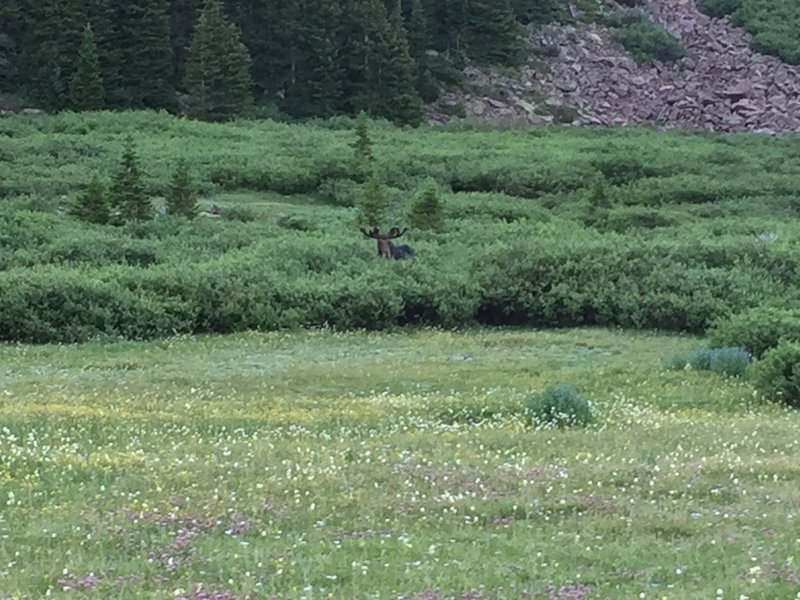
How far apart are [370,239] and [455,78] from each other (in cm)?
4078

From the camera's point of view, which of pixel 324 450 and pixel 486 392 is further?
pixel 486 392

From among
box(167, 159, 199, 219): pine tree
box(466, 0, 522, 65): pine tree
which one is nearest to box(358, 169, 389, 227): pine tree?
box(167, 159, 199, 219): pine tree

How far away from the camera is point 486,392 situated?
55.3 feet

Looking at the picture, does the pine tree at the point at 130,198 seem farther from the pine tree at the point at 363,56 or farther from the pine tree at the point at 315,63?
the pine tree at the point at 363,56

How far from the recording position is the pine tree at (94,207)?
3394cm

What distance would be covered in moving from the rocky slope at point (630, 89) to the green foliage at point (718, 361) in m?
48.8

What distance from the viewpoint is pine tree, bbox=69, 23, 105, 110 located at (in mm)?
Result: 59062

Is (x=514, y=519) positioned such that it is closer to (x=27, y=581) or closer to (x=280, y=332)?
(x=27, y=581)

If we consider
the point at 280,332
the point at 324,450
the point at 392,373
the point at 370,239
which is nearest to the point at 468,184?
the point at 370,239

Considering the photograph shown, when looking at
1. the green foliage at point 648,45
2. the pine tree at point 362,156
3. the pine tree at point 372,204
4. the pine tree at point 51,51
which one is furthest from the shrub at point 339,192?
the green foliage at point 648,45

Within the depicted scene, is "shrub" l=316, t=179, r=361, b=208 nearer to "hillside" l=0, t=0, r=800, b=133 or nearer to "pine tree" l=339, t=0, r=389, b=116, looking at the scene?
"hillside" l=0, t=0, r=800, b=133

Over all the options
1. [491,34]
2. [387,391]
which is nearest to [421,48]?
[491,34]

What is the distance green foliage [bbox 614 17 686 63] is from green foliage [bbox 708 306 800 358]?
58.4 m

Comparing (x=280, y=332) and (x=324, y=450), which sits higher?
(x=324, y=450)
